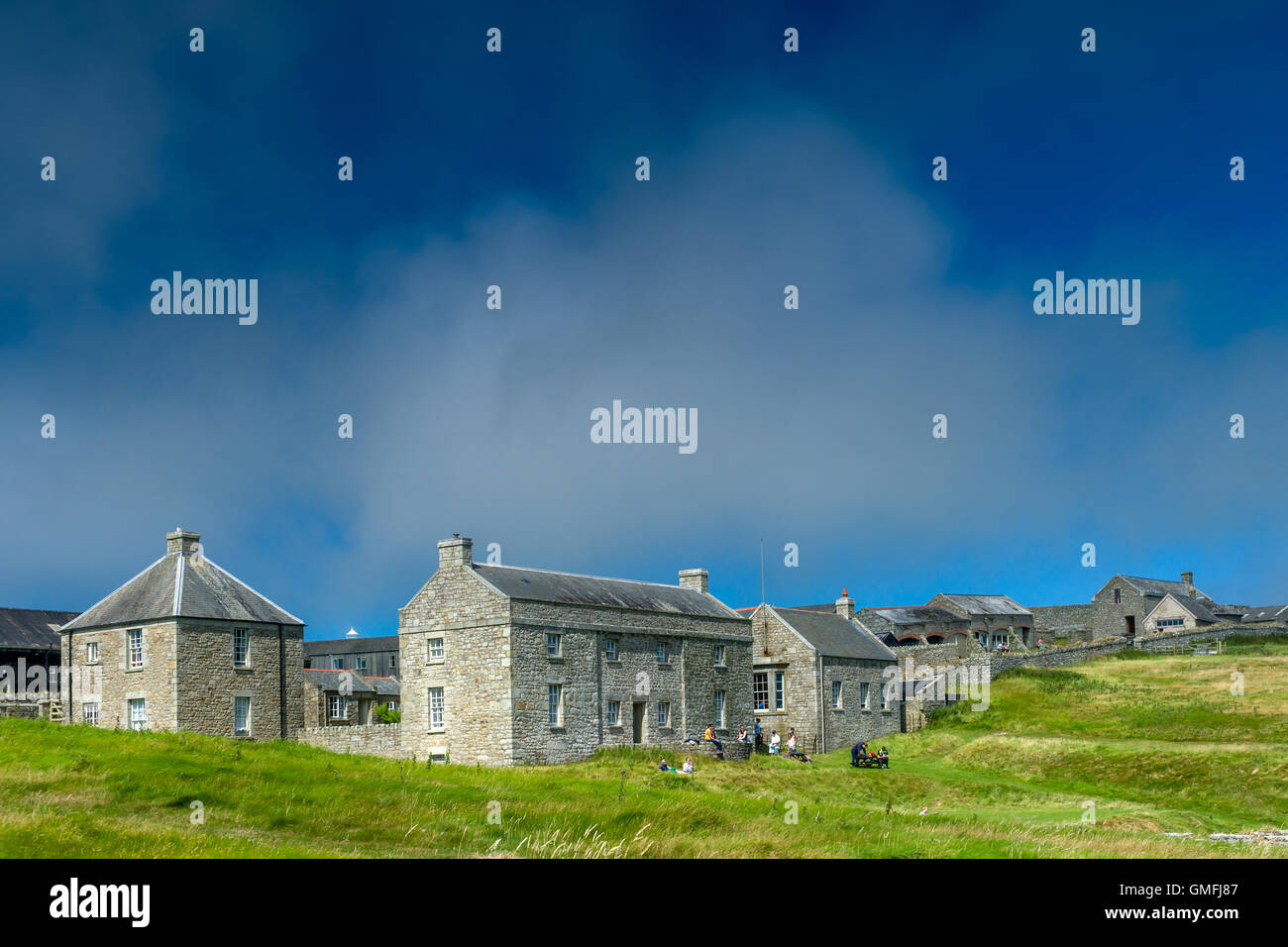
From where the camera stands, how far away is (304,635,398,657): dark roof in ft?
355

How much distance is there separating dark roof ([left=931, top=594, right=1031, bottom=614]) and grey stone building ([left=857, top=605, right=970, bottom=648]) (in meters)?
1.37

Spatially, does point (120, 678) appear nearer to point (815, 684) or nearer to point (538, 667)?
point (538, 667)

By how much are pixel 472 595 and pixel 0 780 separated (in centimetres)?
2426

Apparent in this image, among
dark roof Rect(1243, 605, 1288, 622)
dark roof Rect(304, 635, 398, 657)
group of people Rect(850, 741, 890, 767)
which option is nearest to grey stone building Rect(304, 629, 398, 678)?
dark roof Rect(304, 635, 398, 657)

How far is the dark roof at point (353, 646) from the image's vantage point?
10806 centimetres

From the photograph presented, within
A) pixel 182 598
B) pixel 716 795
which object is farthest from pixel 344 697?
pixel 716 795

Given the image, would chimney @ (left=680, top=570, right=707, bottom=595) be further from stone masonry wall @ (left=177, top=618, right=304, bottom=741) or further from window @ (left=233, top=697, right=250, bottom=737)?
window @ (left=233, top=697, right=250, bottom=737)

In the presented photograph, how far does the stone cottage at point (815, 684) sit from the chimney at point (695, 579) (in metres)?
3.14

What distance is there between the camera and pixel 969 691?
70250 mm

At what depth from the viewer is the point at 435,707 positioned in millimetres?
51719

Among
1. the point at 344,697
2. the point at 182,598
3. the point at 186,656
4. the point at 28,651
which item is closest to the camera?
the point at 186,656

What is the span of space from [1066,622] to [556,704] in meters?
70.2
